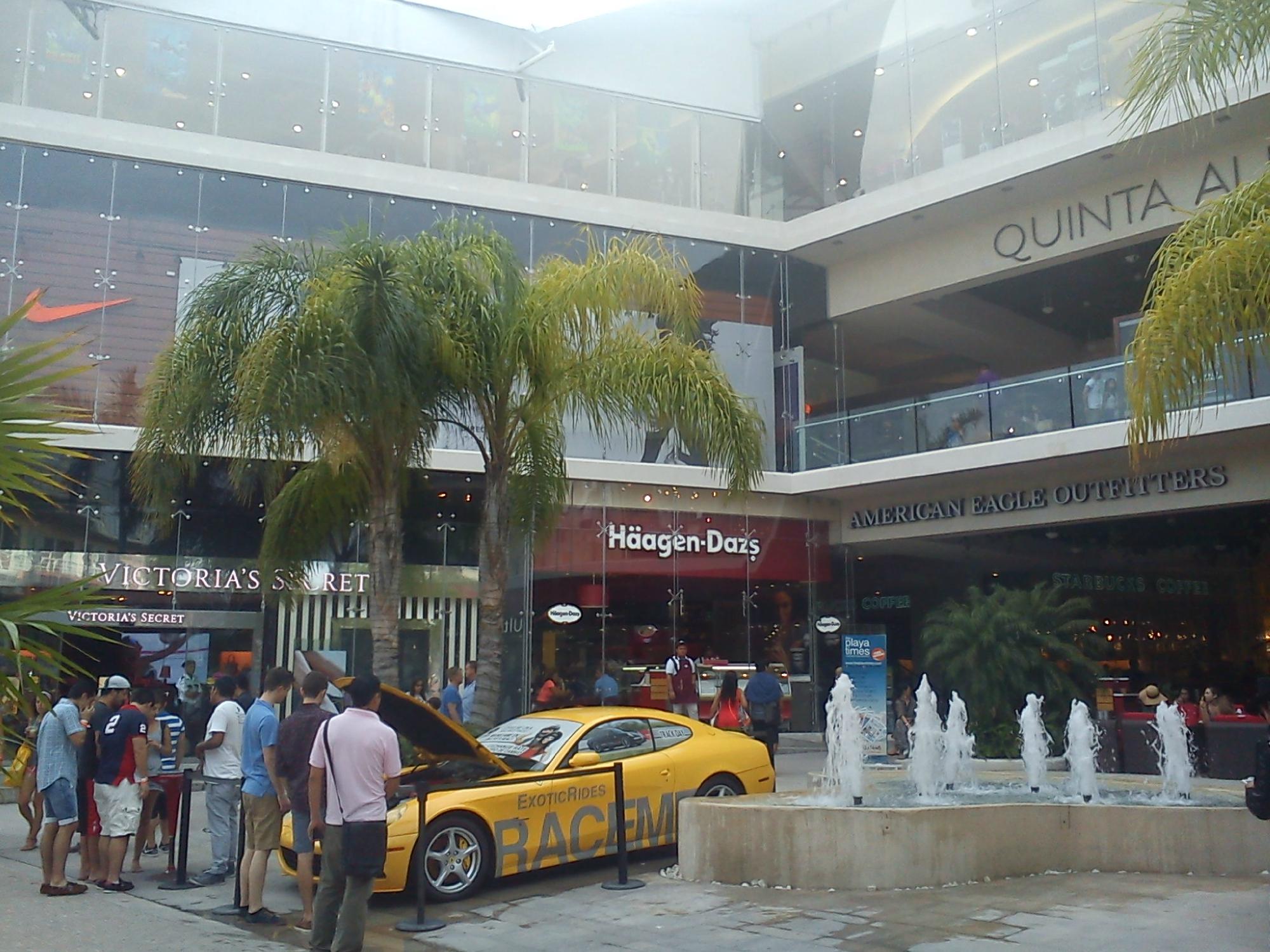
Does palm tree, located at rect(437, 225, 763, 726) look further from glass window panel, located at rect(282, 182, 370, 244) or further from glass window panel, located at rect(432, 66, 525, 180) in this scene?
glass window panel, located at rect(432, 66, 525, 180)

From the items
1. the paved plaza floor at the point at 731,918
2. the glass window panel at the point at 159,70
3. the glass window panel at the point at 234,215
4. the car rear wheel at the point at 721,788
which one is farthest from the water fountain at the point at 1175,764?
the glass window panel at the point at 159,70

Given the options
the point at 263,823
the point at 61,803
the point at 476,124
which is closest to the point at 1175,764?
the point at 263,823

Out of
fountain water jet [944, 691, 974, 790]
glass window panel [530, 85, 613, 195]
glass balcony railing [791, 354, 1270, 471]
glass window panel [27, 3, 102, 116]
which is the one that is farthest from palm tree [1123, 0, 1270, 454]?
glass window panel [27, 3, 102, 116]

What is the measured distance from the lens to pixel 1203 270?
8.38 m

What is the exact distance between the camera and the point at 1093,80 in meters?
20.0

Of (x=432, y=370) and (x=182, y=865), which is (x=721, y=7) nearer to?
(x=432, y=370)

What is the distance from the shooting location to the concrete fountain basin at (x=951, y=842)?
8891 millimetres

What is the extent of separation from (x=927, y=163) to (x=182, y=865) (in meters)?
17.9

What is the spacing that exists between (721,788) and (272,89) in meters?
15.2

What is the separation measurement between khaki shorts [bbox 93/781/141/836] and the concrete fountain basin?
14.9 feet

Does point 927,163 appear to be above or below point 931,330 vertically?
above

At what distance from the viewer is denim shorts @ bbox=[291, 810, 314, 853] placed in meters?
8.36

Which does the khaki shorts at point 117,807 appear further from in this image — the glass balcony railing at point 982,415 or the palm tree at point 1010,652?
the glass balcony railing at point 982,415

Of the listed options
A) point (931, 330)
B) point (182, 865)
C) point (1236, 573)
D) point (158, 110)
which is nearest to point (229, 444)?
point (182, 865)
